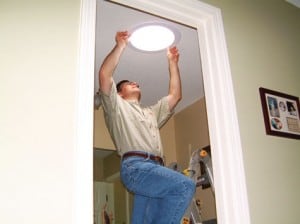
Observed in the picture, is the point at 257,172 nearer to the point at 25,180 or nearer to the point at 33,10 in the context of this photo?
the point at 25,180

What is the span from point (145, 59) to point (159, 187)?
1349 millimetres

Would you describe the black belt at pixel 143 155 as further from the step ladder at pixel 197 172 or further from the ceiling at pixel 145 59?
the ceiling at pixel 145 59

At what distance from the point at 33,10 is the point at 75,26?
6.8 inches

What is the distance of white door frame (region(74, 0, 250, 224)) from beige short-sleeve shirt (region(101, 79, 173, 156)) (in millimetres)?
449

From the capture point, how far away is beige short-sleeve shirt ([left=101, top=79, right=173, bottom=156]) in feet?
6.41

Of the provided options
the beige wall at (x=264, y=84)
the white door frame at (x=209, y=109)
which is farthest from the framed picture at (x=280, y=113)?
the white door frame at (x=209, y=109)

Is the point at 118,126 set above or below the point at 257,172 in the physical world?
above

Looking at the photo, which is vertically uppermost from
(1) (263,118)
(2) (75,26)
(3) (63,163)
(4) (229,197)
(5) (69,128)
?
(2) (75,26)

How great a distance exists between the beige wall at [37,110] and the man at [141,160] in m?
0.53

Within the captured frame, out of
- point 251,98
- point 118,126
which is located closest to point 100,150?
point 118,126

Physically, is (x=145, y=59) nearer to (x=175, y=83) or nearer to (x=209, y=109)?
(x=175, y=83)

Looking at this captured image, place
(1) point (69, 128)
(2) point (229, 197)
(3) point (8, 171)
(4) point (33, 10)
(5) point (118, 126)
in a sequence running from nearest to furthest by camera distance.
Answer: (3) point (8, 171) → (1) point (69, 128) → (4) point (33, 10) → (2) point (229, 197) → (5) point (118, 126)

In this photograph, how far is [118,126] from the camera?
2.01 m

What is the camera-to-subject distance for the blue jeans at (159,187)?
179 cm
